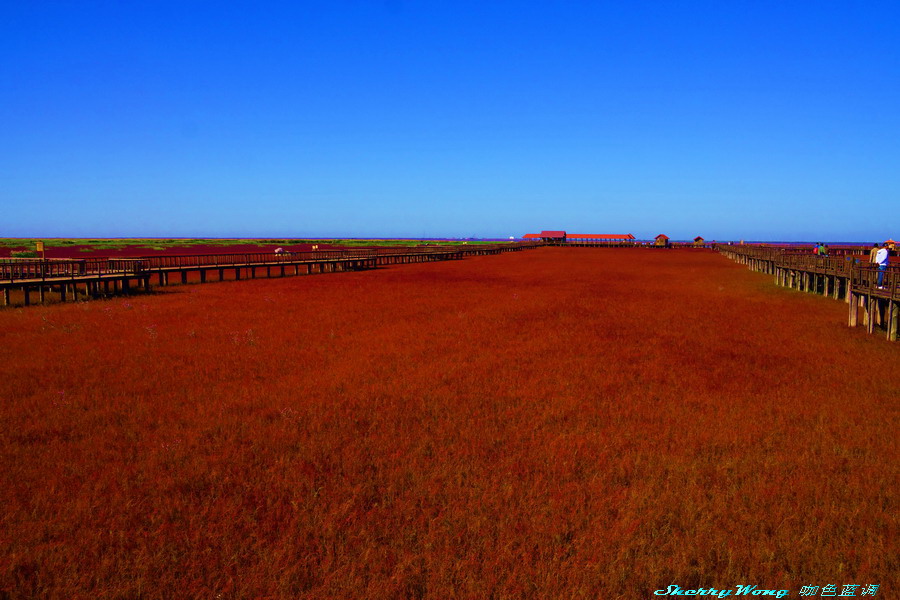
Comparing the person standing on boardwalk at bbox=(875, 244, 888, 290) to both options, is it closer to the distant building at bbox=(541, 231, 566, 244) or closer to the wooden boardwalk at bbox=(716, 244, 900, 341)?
the wooden boardwalk at bbox=(716, 244, 900, 341)

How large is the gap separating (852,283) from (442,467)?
1844 cm

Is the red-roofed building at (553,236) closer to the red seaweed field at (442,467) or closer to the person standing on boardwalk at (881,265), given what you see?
the person standing on boardwalk at (881,265)

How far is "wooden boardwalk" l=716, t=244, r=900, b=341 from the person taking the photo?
16.1 metres

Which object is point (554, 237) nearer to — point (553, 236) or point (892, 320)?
point (553, 236)

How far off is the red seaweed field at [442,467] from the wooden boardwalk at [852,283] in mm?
1546

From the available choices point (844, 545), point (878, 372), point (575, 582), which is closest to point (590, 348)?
point (878, 372)

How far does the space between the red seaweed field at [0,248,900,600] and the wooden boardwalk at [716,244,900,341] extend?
155 cm

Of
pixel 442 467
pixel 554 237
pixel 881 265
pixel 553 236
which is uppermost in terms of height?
pixel 553 236

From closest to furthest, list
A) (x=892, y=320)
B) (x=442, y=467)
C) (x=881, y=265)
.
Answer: (x=442, y=467)
(x=892, y=320)
(x=881, y=265)

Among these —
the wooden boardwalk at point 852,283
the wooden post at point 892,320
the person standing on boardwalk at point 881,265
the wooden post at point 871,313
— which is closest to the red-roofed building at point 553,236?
the wooden boardwalk at point 852,283

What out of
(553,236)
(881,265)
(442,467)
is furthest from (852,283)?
(553,236)

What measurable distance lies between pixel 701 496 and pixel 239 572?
209 inches

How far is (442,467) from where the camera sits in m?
7.27

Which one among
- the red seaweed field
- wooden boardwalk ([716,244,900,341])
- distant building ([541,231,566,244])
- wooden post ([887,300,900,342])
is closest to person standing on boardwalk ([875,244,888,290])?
wooden boardwalk ([716,244,900,341])
